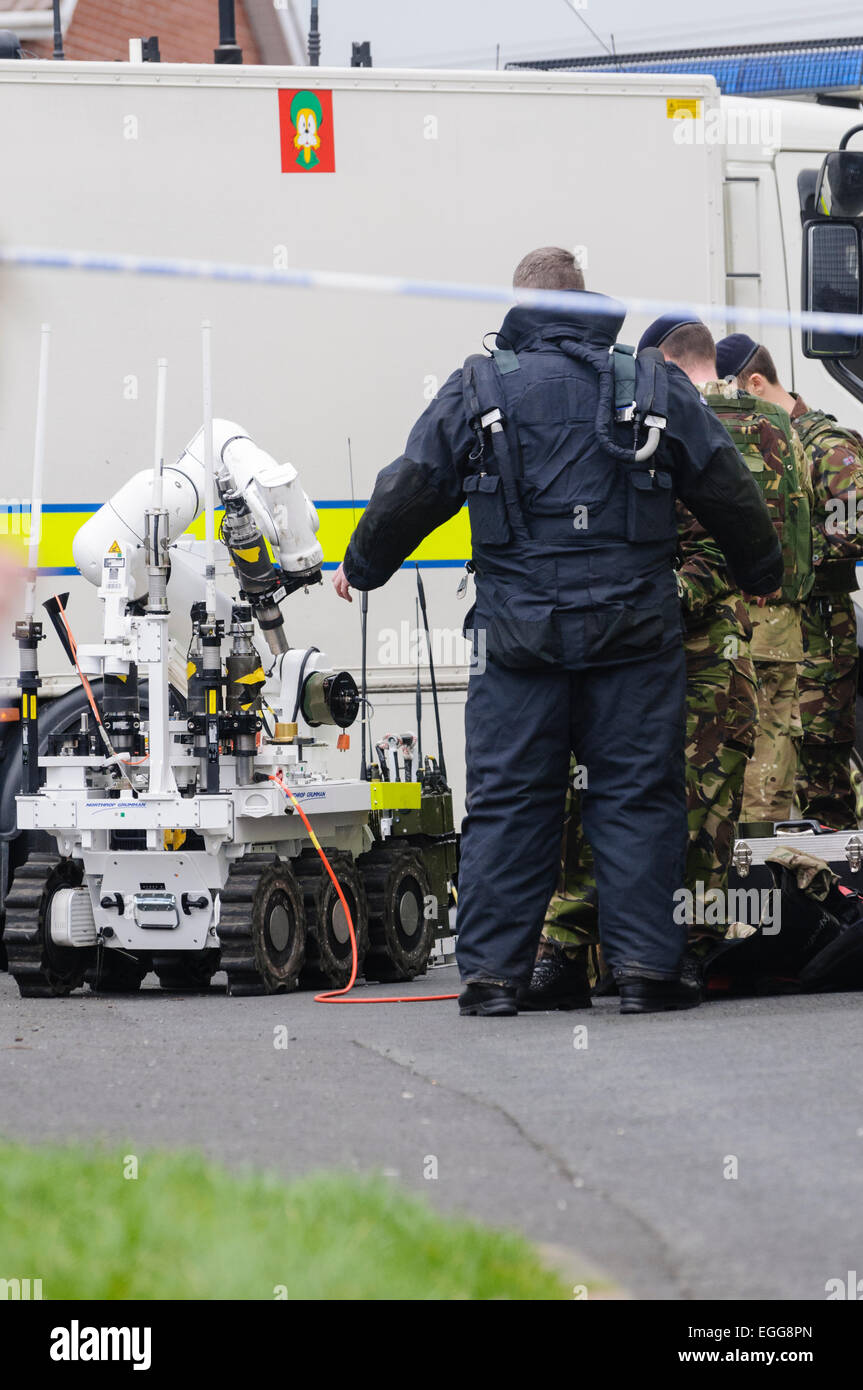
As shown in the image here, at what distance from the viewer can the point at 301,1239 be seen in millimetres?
2793

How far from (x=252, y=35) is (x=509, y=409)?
69.9 ft

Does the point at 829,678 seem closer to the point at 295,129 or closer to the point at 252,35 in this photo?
the point at 295,129

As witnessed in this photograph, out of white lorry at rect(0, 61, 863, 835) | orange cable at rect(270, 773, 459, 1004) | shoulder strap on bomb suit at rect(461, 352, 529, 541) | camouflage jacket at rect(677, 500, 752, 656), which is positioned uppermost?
white lorry at rect(0, 61, 863, 835)

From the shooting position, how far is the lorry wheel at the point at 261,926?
645 centimetres

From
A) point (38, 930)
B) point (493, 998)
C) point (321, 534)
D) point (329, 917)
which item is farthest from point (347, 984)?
point (321, 534)

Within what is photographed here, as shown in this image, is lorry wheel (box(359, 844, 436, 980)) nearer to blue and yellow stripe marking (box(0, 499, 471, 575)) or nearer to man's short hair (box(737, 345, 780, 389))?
blue and yellow stripe marking (box(0, 499, 471, 575))

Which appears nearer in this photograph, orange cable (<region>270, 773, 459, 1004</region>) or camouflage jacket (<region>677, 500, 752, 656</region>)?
camouflage jacket (<region>677, 500, 752, 656</region>)

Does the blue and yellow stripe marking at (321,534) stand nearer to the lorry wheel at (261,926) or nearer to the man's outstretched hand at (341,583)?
the lorry wheel at (261,926)

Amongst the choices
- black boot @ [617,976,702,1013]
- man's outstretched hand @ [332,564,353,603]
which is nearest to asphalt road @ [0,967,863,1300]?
black boot @ [617,976,702,1013]

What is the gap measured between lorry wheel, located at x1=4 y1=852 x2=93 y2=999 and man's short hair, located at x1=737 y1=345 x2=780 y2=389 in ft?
9.70

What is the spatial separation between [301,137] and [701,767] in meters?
3.76

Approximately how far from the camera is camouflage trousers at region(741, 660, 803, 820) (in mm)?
7570

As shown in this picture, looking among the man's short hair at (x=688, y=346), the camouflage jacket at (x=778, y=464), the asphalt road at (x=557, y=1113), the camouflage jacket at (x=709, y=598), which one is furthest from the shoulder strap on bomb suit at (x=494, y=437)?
the camouflage jacket at (x=778, y=464)
